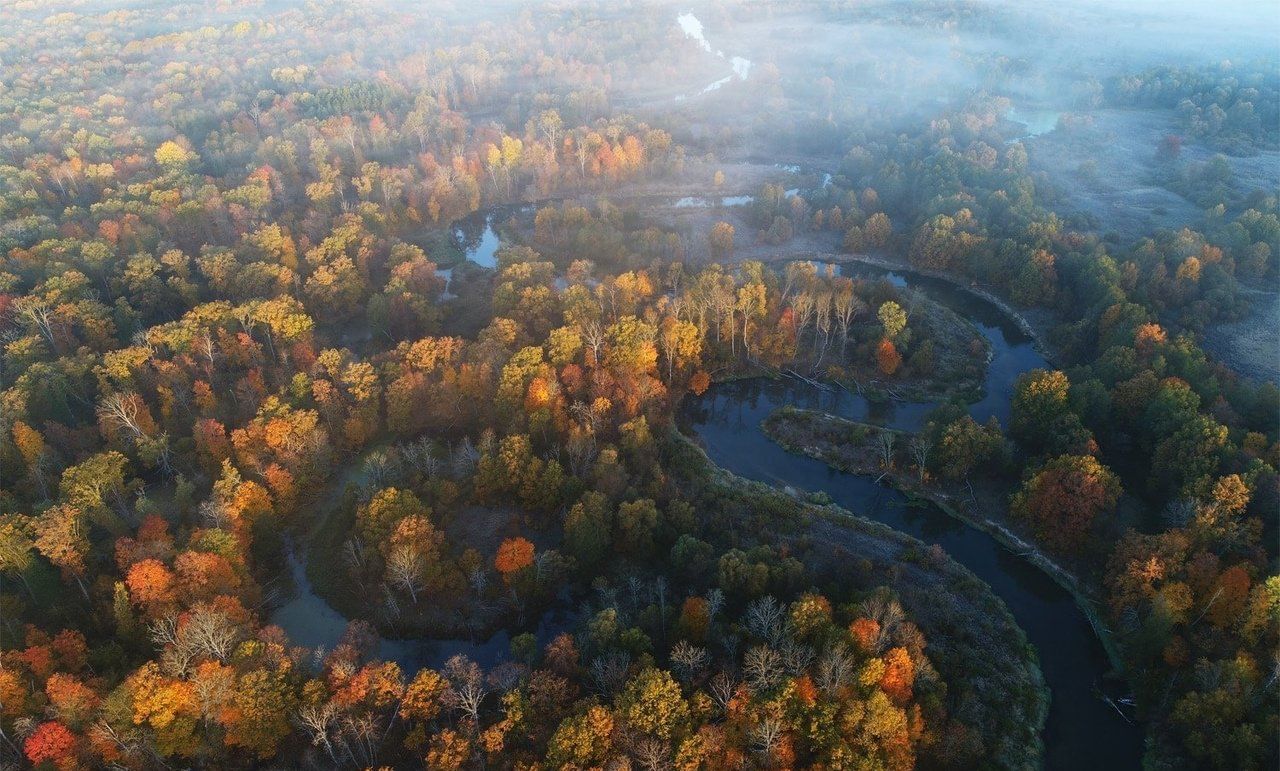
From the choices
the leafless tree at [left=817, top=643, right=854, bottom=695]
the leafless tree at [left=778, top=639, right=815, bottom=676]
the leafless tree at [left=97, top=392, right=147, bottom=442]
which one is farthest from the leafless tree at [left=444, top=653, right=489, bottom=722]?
the leafless tree at [left=97, top=392, right=147, bottom=442]

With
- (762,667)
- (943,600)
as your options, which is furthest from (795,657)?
(943,600)

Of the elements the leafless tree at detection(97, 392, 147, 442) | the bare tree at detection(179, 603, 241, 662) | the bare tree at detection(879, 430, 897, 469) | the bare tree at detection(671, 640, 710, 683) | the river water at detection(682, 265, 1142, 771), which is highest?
the leafless tree at detection(97, 392, 147, 442)

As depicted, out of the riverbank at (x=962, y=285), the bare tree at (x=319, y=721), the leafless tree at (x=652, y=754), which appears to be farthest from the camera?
the riverbank at (x=962, y=285)

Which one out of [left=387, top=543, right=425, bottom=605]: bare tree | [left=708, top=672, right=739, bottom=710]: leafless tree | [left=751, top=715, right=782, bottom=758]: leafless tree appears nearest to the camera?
[left=751, top=715, right=782, bottom=758]: leafless tree

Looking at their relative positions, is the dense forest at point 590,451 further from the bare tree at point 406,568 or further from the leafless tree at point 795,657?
the bare tree at point 406,568

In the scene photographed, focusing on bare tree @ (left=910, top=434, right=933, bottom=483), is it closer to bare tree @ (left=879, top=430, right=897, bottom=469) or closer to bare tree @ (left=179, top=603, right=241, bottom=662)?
bare tree @ (left=879, top=430, right=897, bottom=469)

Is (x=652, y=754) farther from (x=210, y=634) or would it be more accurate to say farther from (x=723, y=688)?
(x=210, y=634)

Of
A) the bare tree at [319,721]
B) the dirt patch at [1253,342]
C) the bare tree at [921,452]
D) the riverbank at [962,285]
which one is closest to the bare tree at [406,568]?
the bare tree at [319,721]
